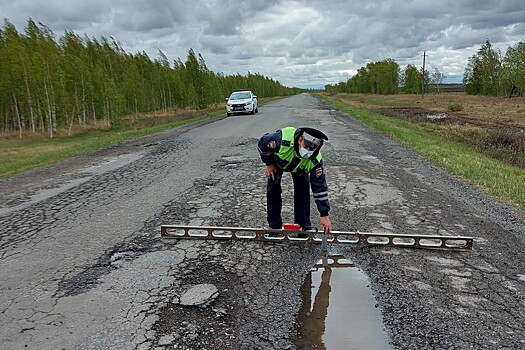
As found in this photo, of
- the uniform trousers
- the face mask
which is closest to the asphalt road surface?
the uniform trousers

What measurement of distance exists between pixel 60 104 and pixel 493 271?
28566mm

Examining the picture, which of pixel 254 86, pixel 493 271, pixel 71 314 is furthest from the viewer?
pixel 254 86

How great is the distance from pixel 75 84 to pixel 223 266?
29.1 meters

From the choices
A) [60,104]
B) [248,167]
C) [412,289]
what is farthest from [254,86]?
[412,289]

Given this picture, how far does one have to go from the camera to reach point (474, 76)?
79.7 m

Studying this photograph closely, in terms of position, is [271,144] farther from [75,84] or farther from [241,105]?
[75,84]

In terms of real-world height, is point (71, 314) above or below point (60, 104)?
below

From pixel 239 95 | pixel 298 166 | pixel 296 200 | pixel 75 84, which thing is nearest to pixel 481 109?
pixel 239 95

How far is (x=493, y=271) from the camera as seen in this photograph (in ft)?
12.3

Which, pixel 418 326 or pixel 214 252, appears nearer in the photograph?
pixel 418 326

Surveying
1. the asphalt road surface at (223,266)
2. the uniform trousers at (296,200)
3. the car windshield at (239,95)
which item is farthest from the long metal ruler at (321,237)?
the car windshield at (239,95)

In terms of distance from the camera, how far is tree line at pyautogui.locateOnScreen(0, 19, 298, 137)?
2502 cm

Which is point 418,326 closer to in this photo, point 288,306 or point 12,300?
point 288,306

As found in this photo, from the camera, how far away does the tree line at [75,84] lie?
25016 millimetres
